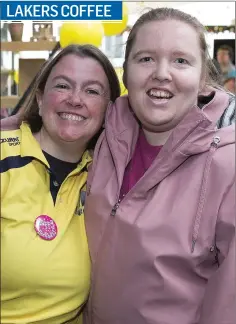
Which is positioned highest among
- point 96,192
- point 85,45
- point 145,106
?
point 85,45

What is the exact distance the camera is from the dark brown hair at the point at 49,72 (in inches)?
52.8

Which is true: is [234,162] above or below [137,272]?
above

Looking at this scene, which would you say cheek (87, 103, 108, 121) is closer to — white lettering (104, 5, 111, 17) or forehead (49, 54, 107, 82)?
forehead (49, 54, 107, 82)

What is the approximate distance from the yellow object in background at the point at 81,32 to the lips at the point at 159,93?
0.39 m

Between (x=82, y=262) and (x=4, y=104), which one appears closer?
(x=4, y=104)

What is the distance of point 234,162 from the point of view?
1.10 meters

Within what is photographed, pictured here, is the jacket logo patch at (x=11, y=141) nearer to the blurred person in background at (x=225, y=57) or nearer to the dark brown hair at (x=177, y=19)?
the dark brown hair at (x=177, y=19)

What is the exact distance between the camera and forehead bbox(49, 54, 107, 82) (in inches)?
51.2

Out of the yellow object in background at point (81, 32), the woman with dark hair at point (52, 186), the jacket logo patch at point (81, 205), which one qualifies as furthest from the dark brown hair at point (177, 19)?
the jacket logo patch at point (81, 205)

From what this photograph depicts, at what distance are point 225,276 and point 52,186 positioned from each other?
19.7 inches

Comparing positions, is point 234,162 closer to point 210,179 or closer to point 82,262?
point 210,179

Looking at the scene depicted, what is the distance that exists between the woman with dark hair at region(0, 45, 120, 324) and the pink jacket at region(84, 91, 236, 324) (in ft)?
0.25

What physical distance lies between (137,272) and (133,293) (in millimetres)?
54

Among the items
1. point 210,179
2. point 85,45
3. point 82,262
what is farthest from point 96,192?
point 85,45
